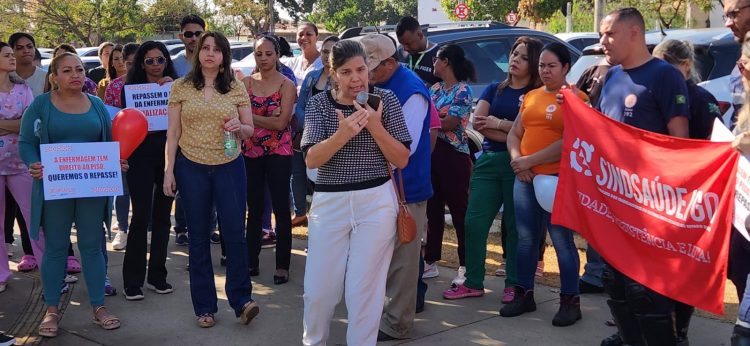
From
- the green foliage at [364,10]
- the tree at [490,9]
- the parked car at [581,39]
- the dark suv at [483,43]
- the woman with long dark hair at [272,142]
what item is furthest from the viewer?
the green foliage at [364,10]

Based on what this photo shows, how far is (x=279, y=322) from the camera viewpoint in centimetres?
612

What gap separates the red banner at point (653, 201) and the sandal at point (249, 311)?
2192 mm

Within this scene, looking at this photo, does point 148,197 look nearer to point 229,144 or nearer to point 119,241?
point 229,144

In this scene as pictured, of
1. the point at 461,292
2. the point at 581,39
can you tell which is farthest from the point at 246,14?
the point at 461,292

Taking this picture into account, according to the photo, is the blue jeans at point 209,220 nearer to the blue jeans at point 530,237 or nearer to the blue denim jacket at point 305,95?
the blue denim jacket at point 305,95

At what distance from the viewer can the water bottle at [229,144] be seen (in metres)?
5.90

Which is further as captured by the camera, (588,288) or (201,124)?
(588,288)

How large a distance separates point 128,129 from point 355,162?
2247 mm

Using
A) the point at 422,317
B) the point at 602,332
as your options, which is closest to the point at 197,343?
the point at 422,317

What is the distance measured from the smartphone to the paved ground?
1.74 m

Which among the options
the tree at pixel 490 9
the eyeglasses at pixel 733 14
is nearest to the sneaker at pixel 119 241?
the eyeglasses at pixel 733 14

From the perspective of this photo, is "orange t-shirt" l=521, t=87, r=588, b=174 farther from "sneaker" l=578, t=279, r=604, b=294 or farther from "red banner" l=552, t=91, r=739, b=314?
"sneaker" l=578, t=279, r=604, b=294

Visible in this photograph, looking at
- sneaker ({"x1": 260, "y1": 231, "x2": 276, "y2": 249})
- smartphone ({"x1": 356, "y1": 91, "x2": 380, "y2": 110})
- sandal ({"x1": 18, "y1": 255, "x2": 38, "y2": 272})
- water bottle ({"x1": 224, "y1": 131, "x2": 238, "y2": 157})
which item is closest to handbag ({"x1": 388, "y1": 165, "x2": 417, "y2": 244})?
smartphone ({"x1": 356, "y1": 91, "x2": 380, "y2": 110})

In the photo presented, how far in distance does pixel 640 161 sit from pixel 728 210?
0.58m
